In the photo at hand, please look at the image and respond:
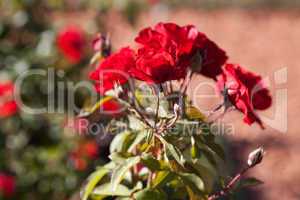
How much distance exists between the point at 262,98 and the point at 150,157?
10.2 inches

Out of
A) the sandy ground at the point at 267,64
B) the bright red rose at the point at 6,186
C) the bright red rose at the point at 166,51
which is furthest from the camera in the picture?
the sandy ground at the point at 267,64

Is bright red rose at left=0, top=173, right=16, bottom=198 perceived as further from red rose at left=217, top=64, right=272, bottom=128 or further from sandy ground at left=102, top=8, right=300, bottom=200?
red rose at left=217, top=64, right=272, bottom=128

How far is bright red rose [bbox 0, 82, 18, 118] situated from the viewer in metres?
2.70

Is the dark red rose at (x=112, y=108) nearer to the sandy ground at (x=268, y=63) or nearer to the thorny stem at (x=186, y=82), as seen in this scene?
the thorny stem at (x=186, y=82)

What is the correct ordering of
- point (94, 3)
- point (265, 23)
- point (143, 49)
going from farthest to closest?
point (265, 23) < point (94, 3) < point (143, 49)

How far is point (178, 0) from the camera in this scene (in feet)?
21.2

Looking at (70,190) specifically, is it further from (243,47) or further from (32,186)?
(243,47)

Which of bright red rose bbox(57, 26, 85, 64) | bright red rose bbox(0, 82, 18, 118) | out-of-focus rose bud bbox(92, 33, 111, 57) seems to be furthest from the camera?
bright red rose bbox(57, 26, 85, 64)

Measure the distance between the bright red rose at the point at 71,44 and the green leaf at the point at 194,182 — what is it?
6.17 ft

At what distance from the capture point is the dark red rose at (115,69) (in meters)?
1.08

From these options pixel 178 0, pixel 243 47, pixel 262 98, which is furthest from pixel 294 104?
pixel 262 98

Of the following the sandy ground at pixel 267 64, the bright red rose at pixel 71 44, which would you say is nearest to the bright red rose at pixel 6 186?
the bright red rose at pixel 71 44

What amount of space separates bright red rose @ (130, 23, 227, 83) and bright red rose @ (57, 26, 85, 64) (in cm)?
A: 185

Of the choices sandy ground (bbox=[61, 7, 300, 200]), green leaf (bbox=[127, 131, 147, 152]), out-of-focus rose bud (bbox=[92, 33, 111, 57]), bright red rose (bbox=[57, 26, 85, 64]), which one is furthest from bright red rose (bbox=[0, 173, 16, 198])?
green leaf (bbox=[127, 131, 147, 152])
